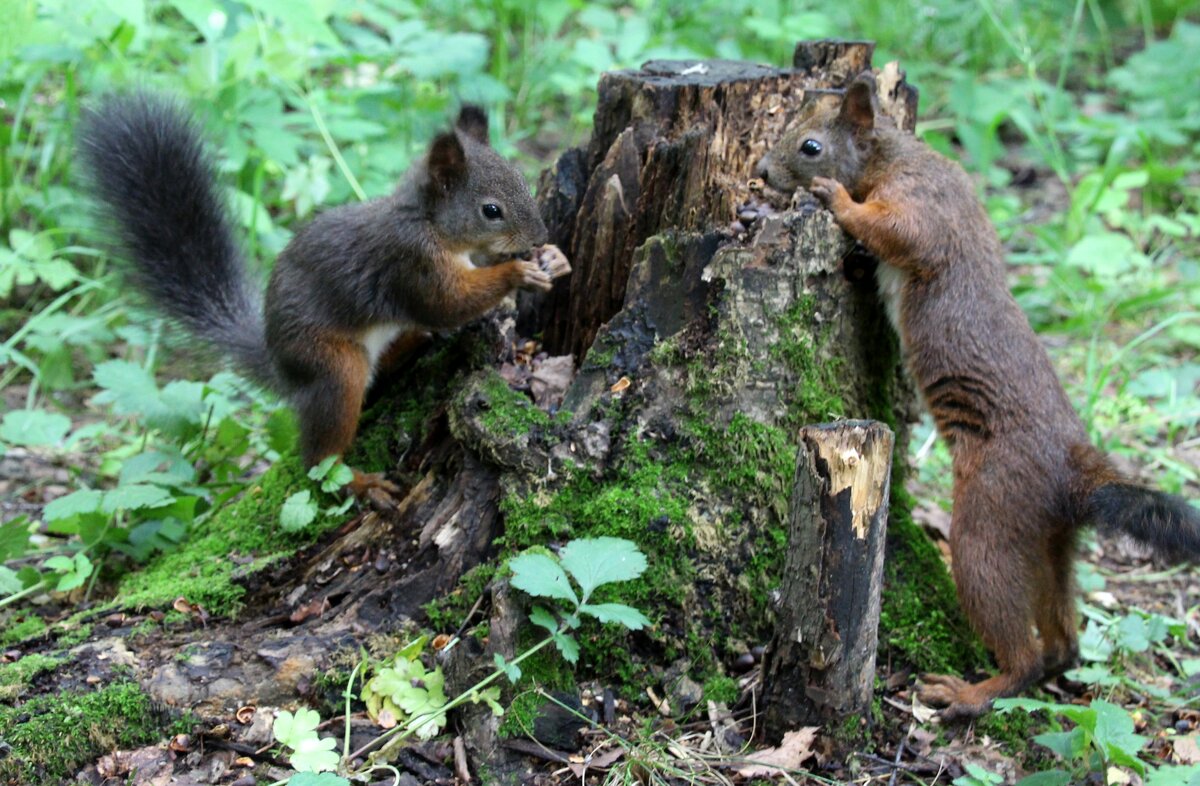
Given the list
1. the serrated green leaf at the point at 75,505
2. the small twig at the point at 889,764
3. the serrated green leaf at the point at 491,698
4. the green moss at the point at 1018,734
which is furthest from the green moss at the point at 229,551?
the green moss at the point at 1018,734

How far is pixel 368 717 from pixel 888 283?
5.69 ft

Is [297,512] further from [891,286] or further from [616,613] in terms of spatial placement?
[891,286]

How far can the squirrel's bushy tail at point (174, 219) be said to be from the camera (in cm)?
316

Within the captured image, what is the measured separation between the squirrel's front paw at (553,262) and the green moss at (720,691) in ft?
3.73

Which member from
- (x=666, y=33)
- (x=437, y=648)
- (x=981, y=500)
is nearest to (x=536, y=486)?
(x=437, y=648)

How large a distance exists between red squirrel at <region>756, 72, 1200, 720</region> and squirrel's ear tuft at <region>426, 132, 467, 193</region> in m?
0.82

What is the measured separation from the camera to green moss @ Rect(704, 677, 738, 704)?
2.54 metres

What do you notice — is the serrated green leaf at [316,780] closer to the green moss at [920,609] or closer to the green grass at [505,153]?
the green grass at [505,153]

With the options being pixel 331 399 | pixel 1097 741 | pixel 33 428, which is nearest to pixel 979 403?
pixel 1097 741

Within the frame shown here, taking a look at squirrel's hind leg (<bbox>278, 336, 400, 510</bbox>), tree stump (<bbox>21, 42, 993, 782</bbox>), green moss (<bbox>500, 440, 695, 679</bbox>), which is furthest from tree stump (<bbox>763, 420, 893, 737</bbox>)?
squirrel's hind leg (<bbox>278, 336, 400, 510</bbox>)

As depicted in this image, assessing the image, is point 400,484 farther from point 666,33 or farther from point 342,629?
point 666,33

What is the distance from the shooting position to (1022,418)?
287 cm

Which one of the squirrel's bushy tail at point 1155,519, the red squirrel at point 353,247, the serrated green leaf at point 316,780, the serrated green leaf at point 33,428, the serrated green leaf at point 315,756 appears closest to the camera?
the serrated green leaf at point 316,780

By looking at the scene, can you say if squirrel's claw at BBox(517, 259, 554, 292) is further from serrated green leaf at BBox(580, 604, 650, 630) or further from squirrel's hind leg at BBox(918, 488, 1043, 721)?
squirrel's hind leg at BBox(918, 488, 1043, 721)
